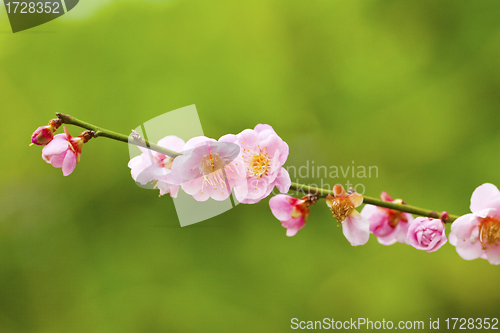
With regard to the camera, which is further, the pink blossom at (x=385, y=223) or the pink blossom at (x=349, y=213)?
the pink blossom at (x=385, y=223)

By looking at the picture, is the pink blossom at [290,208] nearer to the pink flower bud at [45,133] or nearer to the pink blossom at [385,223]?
the pink blossom at [385,223]

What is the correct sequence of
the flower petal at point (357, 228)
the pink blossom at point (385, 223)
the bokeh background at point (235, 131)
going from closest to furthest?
the flower petal at point (357, 228) → the pink blossom at point (385, 223) → the bokeh background at point (235, 131)

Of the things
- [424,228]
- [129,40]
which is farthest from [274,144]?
[129,40]

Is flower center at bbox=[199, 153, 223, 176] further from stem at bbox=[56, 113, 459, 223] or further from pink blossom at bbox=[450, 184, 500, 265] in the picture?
pink blossom at bbox=[450, 184, 500, 265]

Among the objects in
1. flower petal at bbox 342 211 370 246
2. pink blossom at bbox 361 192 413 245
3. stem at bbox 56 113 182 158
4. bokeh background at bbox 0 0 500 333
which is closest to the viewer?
stem at bbox 56 113 182 158

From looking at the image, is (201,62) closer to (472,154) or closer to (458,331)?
(472,154)

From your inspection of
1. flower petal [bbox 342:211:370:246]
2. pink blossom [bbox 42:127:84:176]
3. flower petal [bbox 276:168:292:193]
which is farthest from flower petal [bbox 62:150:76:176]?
flower petal [bbox 342:211:370:246]

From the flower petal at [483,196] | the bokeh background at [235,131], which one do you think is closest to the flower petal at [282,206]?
the flower petal at [483,196]

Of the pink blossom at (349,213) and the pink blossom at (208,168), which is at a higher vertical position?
the pink blossom at (208,168)
